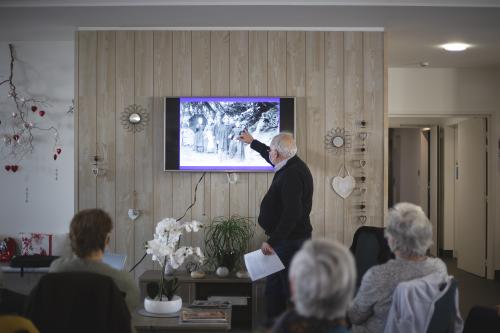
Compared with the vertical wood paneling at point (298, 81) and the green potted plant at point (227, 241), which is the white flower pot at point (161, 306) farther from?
the vertical wood paneling at point (298, 81)

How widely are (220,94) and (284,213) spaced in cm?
148

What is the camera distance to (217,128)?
4859 mm

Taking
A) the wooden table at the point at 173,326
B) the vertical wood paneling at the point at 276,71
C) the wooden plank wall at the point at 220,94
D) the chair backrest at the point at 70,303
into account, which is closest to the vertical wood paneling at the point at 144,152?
the wooden plank wall at the point at 220,94

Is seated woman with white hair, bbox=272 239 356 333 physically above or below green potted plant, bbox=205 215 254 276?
above

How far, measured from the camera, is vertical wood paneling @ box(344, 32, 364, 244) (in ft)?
16.2

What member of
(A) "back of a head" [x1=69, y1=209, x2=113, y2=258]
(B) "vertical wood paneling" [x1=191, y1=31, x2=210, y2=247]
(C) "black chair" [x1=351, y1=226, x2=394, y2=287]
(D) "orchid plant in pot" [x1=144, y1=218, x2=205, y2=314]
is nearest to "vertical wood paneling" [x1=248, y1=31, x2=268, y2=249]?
(B) "vertical wood paneling" [x1=191, y1=31, x2=210, y2=247]

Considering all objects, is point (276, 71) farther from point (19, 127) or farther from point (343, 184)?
point (19, 127)

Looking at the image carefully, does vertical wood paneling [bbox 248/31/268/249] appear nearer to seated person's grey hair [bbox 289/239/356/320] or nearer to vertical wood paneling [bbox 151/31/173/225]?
vertical wood paneling [bbox 151/31/173/225]

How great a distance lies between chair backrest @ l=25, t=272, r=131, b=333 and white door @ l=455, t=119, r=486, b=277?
6147 millimetres

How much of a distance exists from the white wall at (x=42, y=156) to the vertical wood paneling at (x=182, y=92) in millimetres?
1507

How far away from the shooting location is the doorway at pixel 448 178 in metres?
7.44

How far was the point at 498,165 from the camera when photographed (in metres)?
7.25

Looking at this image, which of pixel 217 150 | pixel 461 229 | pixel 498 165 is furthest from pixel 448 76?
pixel 217 150

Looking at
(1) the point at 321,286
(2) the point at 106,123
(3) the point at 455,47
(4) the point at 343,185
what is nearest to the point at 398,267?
(1) the point at 321,286
